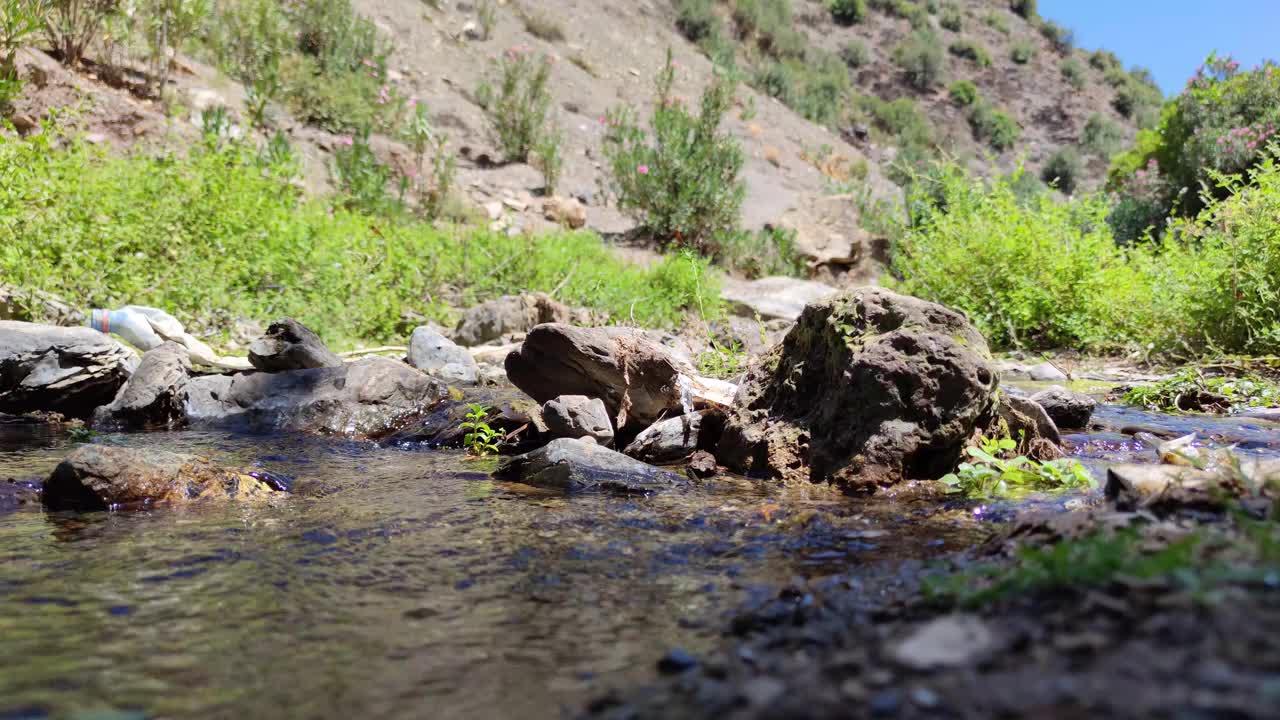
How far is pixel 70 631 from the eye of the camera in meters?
1.92

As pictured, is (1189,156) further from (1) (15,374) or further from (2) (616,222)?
(1) (15,374)

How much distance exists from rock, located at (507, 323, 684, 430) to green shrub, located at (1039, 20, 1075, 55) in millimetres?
42717

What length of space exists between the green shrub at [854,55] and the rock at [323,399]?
111 ft

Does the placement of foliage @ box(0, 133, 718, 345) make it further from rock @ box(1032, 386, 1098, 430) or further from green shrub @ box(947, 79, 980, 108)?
green shrub @ box(947, 79, 980, 108)

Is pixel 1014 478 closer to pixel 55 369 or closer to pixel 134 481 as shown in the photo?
pixel 134 481

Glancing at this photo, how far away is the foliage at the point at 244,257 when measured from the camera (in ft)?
21.1

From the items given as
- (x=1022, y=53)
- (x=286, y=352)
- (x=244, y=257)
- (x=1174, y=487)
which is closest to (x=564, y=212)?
(x=244, y=257)

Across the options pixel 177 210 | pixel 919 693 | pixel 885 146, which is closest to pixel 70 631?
pixel 919 693

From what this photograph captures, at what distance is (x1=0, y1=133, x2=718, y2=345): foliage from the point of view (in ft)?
21.1

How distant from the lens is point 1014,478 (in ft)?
10.7

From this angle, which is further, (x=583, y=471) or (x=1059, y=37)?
(x=1059, y=37)

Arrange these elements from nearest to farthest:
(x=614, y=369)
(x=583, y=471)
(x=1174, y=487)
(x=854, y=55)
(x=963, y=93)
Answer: (x=1174, y=487), (x=583, y=471), (x=614, y=369), (x=963, y=93), (x=854, y=55)

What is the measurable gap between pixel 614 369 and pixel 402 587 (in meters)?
2.46

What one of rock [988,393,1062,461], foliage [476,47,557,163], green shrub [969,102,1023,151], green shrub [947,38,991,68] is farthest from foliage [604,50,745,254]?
green shrub [947,38,991,68]
